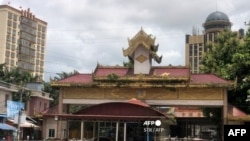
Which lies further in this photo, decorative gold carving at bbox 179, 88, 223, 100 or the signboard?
the signboard

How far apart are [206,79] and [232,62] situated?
12.0 ft

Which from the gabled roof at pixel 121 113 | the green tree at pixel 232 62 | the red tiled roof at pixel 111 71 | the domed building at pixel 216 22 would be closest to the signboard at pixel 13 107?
the red tiled roof at pixel 111 71

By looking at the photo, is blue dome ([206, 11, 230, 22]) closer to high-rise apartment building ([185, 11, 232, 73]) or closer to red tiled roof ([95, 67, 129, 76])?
high-rise apartment building ([185, 11, 232, 73])

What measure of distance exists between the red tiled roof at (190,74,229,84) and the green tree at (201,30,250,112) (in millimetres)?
→ 1190

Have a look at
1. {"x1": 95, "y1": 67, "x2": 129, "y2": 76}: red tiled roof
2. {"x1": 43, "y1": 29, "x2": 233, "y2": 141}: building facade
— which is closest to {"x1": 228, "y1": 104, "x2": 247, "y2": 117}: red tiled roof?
{"x1": 43, "y1": 29, "x2": 233, "y2": 141}: building facade

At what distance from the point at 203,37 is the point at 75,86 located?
110 metres

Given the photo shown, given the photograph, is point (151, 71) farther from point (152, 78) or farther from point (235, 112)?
point (235, 112)

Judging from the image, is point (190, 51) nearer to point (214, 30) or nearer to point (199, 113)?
point (214, 30)

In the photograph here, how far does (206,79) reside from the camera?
2917 centimetres

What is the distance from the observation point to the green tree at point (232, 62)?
94.3ft

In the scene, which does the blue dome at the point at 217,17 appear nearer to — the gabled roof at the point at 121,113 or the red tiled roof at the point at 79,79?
the red tiled roof at the point at 79,79

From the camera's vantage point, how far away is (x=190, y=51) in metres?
134

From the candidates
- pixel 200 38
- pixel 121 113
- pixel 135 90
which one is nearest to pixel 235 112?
pixel 135 90

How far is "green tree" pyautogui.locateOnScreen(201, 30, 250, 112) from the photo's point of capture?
2873 centimetres
